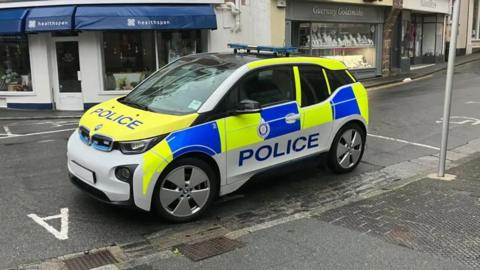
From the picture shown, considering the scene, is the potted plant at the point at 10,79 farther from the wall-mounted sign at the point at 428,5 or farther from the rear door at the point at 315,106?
the wall-mounted sign at the point at 428,5

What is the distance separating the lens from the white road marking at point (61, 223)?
504cm

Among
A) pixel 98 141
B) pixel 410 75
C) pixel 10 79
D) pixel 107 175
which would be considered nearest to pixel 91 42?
pixel 10 79

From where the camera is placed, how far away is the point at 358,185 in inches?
265

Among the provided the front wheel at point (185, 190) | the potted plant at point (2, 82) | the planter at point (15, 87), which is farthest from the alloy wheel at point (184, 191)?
the potted plant at point (2, 82)

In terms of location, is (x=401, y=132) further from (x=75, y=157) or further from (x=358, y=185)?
(x=75, y=157)

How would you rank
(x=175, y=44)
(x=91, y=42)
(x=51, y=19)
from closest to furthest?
(x=51, y=19), (x=91, y=42), (x=175, y=44)

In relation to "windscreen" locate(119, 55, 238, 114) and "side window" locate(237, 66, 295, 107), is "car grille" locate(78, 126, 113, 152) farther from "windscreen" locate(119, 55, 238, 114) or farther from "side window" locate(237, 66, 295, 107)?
"side window" locate(237, 66, 295, 107)

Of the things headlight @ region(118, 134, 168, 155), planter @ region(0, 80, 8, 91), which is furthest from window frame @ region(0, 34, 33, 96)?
headlight @ region(118, 134, 168, 155)

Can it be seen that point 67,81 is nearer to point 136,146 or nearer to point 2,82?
point 2,82

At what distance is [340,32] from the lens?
848 inches

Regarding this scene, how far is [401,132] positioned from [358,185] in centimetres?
399

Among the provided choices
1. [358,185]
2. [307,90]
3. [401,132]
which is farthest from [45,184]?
[401,132]

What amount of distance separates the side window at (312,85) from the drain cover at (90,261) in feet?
9.70

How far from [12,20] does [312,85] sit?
1166 cm
